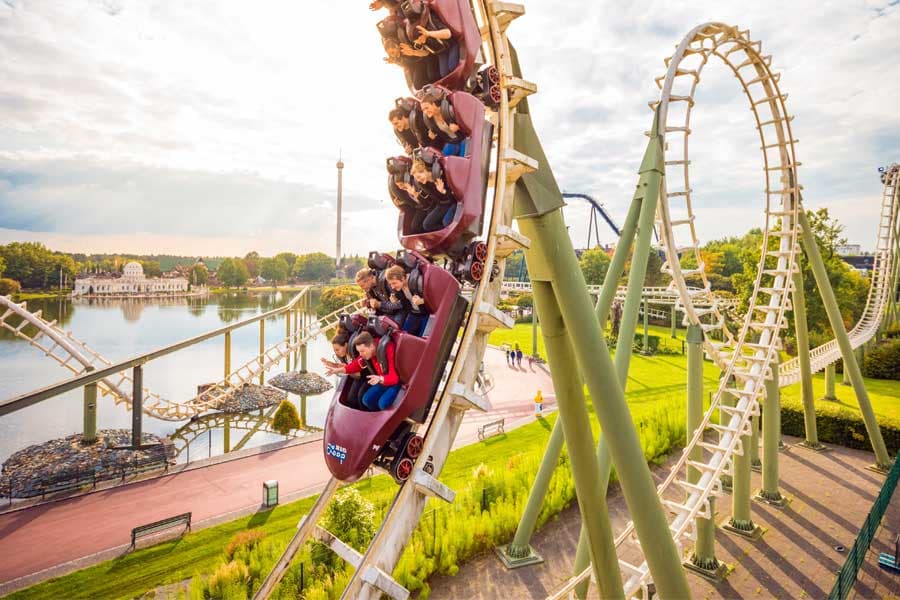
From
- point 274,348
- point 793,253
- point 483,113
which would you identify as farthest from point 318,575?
point 274,348

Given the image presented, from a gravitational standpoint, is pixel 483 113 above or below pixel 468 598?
above

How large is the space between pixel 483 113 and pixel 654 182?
381cm

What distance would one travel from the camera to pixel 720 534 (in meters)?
8.66

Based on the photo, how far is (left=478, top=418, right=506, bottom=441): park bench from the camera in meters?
14.1

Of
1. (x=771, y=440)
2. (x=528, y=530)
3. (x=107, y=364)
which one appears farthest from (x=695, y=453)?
(x=107, y=364)

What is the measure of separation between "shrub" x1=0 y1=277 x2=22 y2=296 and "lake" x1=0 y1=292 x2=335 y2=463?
3.12 meters

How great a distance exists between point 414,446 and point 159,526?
8.65 meters

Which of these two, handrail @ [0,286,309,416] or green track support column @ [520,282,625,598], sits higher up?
green track support column @ [520,282,625,598]

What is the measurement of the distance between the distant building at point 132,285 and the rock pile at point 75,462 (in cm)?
4460

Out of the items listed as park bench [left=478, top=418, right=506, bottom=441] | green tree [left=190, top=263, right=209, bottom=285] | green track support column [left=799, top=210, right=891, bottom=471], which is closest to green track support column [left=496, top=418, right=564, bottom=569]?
park bench [left=478, top=418, right=506, bottom=441]

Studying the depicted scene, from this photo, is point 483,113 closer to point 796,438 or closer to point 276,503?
point 276,503

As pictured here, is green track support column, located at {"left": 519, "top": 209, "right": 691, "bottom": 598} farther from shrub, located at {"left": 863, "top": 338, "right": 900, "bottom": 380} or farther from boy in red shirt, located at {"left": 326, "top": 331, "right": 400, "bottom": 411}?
shrub, located at {"left": 863, "top": 338, "right": 900, "bottom": 380}

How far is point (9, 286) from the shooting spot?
124 feet

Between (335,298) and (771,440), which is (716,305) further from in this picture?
(335,298)
